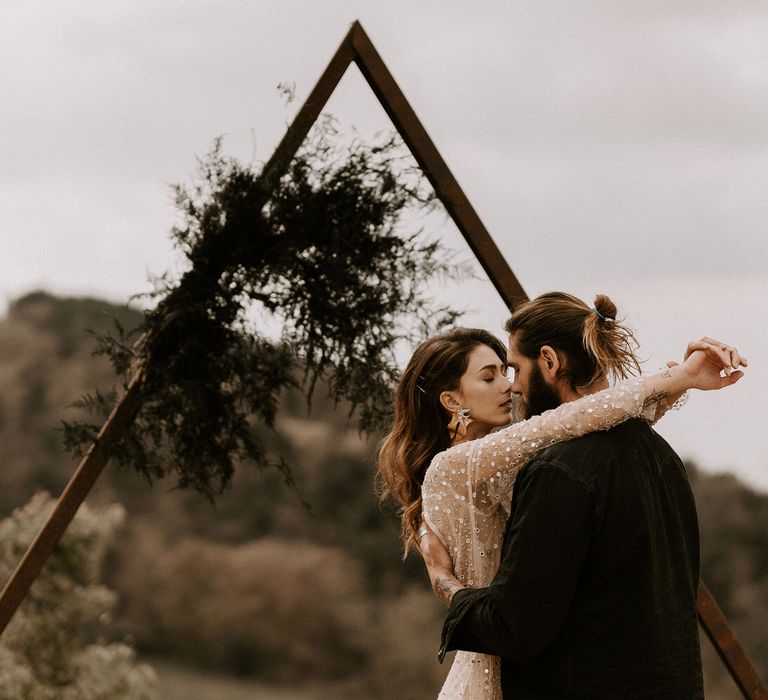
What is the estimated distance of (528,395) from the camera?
2.18 meters

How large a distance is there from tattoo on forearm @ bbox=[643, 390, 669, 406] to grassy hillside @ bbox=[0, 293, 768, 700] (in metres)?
7.02

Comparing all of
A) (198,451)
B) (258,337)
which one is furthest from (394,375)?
(198,451)

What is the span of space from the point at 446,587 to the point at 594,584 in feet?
1.12

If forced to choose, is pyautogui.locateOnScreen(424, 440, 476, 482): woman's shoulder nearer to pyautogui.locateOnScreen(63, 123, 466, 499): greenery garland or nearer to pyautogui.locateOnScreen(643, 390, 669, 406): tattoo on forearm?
pyautogui.locateOnScreen(643, 390, 669, 406): tattoo on forearm

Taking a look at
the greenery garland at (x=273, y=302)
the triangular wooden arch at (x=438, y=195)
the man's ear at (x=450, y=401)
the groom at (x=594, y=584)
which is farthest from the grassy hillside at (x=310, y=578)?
the groom at (x=594, y=584)

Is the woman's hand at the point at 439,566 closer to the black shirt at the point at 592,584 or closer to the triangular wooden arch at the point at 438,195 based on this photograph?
the black shirt at the point at 592,584

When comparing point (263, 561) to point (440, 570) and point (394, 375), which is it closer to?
point (394, 375)

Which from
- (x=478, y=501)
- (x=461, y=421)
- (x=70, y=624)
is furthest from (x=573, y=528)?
(x=70, y=624)

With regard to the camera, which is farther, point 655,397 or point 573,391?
point 573,391

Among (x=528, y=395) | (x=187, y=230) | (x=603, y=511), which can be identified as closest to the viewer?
(x=603, y=511)

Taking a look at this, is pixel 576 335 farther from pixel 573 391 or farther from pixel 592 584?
pixel 592 584

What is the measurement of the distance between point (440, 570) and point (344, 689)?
7.59 meters

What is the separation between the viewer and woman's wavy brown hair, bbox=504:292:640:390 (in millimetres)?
2133

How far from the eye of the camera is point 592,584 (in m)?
1.94
